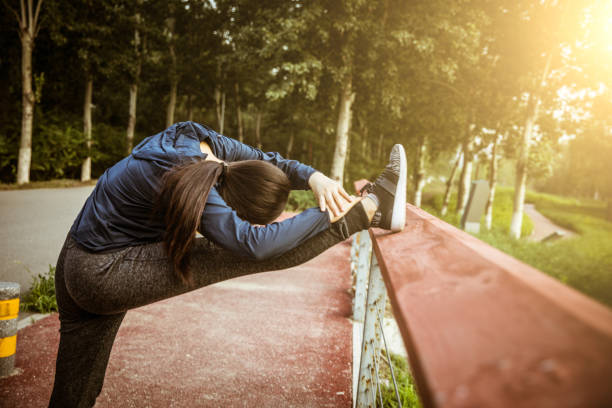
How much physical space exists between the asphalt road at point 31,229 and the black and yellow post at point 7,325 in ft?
5.36

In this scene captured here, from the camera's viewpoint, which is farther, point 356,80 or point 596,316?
point 356,80

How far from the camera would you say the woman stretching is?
1.44 meters

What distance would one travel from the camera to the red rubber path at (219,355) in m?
2.48

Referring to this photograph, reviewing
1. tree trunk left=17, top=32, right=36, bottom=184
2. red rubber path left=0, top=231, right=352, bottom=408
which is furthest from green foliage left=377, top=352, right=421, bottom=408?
tree trunk left=17, top=32, right=36, bottom=184

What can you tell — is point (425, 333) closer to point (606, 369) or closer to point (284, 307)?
point (606, 369)

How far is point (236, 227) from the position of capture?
1402 millimetres

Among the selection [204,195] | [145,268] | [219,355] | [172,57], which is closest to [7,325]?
[219,355]

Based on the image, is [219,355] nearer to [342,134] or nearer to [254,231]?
[254,231]

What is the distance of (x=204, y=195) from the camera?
4.74 feet

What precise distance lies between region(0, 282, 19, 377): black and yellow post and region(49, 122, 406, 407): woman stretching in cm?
103

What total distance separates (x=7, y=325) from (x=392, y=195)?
269 centimetres

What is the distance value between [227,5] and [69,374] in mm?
17678

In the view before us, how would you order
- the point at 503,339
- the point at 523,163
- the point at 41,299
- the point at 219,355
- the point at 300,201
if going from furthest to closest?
the point at 523,163
the point at 300,201
the point at 41,299
the point at 219,355
the point at 503,339

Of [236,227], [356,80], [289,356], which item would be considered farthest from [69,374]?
[356,80]
